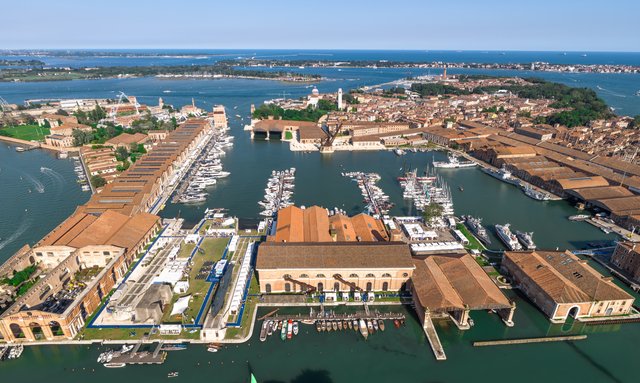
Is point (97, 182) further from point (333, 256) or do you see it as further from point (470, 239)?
point (470, 239)

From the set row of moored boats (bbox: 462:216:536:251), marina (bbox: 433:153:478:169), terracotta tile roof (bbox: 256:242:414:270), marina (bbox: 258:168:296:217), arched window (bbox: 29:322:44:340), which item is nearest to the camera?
arched window (bbox: 29:322:44:340)

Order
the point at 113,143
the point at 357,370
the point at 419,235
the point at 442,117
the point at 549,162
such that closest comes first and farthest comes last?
the point at 357,370 < the point at 419,235 < the point at 549,162 < the point at 113,143 < the point at 442,117

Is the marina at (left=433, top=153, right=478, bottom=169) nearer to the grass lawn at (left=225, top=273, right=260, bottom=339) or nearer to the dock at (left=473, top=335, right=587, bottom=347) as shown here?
the dock at (left=473, top=335, right=587, bottom=347)

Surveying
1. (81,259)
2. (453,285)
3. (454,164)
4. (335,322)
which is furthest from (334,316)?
(454,164)

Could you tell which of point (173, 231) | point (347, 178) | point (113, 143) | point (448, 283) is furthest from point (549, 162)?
point (113, 143)

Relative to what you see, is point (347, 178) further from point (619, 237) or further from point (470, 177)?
point (619, 237)

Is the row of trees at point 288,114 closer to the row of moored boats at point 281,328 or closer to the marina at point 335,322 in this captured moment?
the marina at point 335,322

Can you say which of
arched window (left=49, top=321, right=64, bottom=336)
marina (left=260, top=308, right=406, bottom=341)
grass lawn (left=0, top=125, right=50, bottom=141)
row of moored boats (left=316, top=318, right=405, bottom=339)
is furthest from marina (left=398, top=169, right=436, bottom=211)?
grass lawn (left=0, top=125, right=50, bottom=141)
